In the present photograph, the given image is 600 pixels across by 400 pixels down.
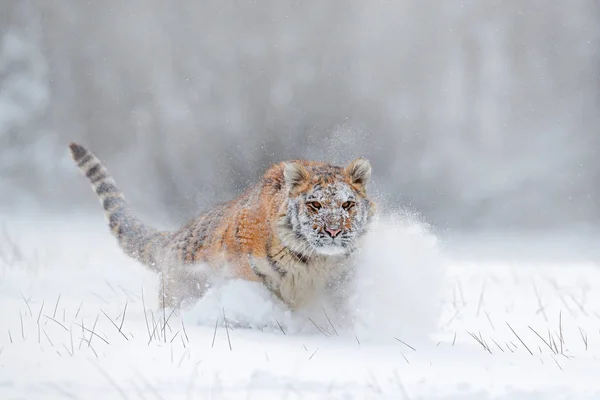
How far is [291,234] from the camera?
495cm

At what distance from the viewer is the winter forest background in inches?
564

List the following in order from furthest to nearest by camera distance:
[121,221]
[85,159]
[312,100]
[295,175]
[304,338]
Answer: [312,100]
[85,159]
[121,221]
[295,175]
[304,338]

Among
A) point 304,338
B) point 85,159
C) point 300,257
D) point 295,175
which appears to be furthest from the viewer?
point 85,159

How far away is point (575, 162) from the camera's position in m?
21.9

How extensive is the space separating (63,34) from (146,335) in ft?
35.5

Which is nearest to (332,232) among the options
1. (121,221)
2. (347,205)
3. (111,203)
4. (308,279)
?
(347,205)

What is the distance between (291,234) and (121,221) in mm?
2447

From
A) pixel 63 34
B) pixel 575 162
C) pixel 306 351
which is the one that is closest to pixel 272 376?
pixel 306 351

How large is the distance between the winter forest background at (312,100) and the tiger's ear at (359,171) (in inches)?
259

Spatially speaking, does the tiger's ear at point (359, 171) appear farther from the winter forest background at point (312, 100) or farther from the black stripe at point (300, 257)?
the winter forest background at point (312, 100)

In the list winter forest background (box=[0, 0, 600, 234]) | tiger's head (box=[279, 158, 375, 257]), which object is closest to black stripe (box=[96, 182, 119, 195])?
tiger's head (box=[279, 158, 375, 257])

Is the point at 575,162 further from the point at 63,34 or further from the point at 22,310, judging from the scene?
the point at 22,310

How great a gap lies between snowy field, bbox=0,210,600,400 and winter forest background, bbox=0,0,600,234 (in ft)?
16.3

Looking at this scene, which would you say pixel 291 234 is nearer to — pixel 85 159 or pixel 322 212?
pixel 322 212
